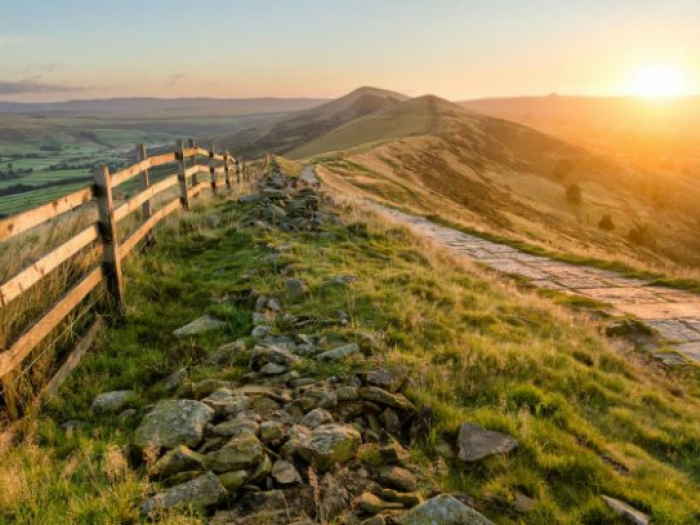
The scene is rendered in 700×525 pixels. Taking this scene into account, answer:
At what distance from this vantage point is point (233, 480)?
379cm

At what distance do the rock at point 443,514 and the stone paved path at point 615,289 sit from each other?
22.9 feet

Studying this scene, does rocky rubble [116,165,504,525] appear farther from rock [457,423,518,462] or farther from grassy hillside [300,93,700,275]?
grassy hillside [300,93,700,275]

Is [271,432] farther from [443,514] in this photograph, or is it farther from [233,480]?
[443,514]

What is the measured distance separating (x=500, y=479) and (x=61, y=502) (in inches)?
133

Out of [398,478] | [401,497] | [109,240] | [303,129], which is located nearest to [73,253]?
[109,240]

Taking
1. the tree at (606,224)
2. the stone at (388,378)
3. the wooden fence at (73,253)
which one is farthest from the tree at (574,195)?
the stone at (388,378)

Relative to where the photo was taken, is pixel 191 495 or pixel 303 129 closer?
pixel 191 495

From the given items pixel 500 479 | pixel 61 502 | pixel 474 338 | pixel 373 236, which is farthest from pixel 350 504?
pixel 373 236

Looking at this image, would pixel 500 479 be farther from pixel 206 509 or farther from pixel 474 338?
pixel 474 338

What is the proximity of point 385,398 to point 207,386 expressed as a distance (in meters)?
1.82

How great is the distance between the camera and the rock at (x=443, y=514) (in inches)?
139

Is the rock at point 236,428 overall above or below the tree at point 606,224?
above

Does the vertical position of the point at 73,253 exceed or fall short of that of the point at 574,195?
it exceeds it

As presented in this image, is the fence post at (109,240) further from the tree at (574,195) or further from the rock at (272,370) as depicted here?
the tree at (574,195)
